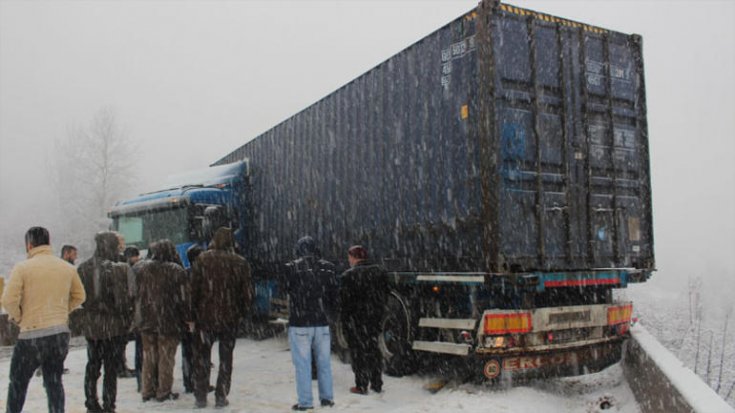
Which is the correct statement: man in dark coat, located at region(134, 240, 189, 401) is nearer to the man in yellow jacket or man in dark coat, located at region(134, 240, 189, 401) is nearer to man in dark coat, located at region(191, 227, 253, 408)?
man in dark coat, located at region(191, 227, 253, 408)

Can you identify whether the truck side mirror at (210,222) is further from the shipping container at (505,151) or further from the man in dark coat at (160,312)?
the man in dark coat at (160,312)

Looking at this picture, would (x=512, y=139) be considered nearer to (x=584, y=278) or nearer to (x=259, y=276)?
(x=584, y=278)

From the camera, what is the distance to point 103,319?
225 inches

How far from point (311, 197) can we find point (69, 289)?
193 inches

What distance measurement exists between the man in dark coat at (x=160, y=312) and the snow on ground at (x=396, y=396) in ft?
0.94

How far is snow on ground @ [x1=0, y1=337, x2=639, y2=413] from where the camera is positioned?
Answer: 6004mm

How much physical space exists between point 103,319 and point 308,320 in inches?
75.0

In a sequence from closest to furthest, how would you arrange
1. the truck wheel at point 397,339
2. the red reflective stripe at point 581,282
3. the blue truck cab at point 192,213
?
the red reflective stripe at point 581,282
the truck wheel at point 397,339
the blue truck cab at point 192,213

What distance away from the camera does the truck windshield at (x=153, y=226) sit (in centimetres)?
1055

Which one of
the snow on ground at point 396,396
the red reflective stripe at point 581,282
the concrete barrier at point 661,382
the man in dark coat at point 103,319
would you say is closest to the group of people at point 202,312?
the man in dark coat at point 103,319

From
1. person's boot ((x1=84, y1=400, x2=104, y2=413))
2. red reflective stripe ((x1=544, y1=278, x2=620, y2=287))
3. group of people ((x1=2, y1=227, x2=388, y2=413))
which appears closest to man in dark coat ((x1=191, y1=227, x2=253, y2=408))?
group of people ((x1=2, y1=227, x2=388, y2=413))

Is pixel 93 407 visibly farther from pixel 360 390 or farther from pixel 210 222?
pixel 210 222

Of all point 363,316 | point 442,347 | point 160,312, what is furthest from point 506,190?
point 160,312

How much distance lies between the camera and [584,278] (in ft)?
21.3
